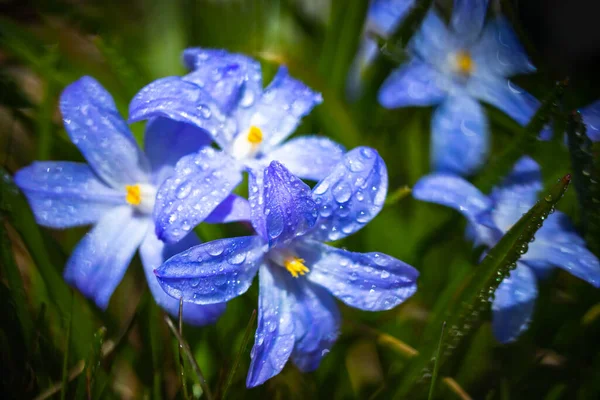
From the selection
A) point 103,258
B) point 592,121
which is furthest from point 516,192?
point 103,258

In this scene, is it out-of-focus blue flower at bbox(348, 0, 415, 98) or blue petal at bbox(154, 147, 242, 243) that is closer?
blue petal at bbox(154, 147, 242, 243)

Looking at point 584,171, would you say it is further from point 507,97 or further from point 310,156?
point 310,156

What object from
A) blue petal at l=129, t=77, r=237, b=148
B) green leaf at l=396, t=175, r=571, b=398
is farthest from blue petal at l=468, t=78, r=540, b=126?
blue petal at l=129, t=77, r=237, b=148

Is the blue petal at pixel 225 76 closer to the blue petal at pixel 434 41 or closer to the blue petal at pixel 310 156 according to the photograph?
the blue petal at pixel 310 156

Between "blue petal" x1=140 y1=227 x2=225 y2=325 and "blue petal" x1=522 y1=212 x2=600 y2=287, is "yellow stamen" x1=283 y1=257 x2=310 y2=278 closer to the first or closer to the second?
"blue petal" x1=140 y1=227 x2=225 y2=325

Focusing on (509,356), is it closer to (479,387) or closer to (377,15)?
(479,387)

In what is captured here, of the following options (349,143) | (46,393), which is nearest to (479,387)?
(349,143)
